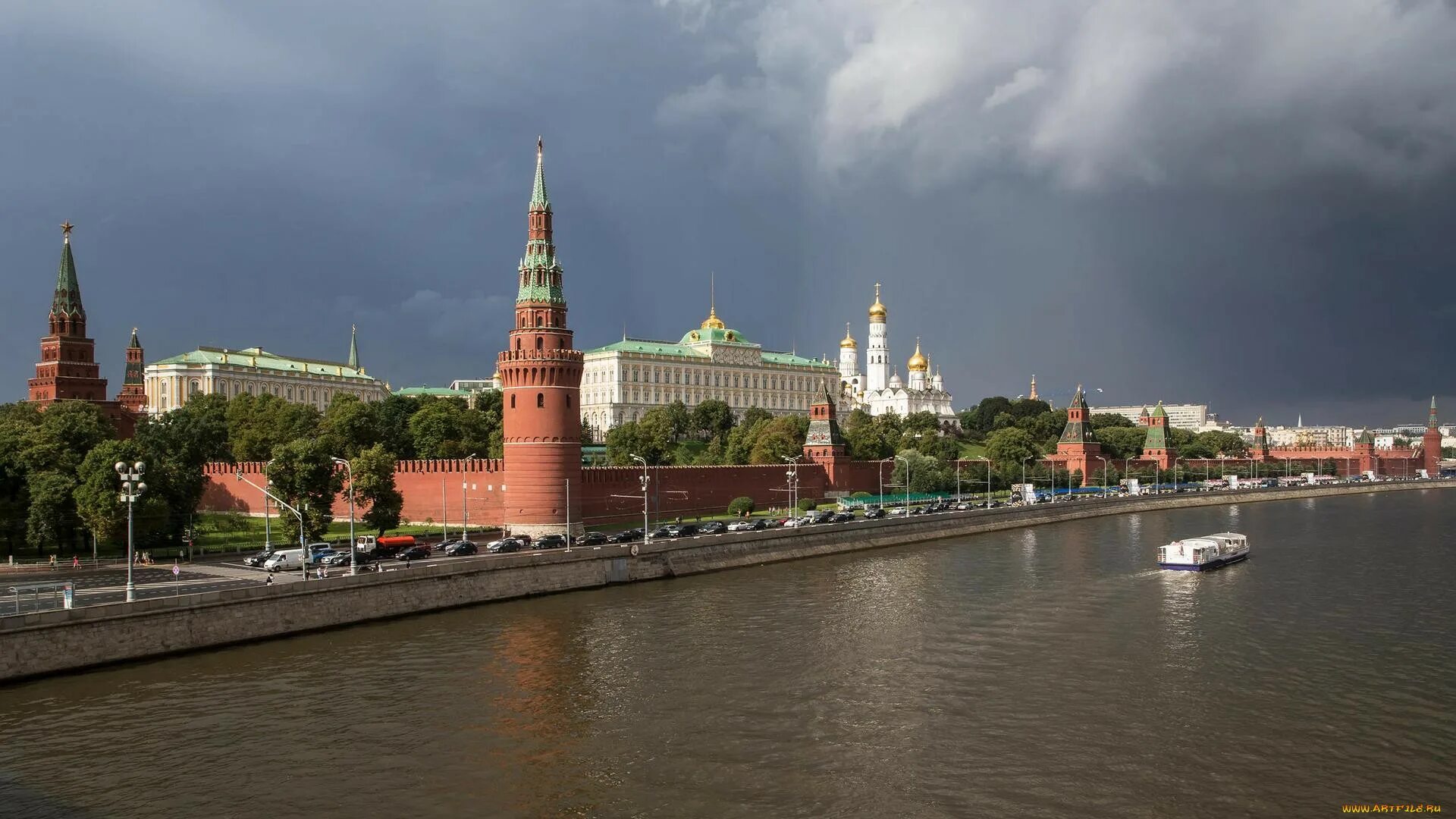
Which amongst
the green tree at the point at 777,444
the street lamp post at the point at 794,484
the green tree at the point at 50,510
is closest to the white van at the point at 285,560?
the green tree at the point at 50,510

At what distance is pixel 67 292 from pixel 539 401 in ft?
117

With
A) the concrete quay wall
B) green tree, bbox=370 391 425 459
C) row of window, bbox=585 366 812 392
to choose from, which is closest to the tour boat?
the concrete quay wall

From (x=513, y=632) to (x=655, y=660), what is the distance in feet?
22.1

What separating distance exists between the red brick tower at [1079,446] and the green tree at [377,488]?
270 ft

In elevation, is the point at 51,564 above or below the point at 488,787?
above

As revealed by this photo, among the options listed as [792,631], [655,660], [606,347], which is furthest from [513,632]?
[606,347]

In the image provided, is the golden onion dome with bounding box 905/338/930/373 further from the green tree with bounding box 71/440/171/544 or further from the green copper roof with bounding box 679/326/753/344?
the green tree with bounding box 71/440/171/544

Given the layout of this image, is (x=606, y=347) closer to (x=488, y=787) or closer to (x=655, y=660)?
(x=655, y=660)

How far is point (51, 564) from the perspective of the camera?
43156 millimetres

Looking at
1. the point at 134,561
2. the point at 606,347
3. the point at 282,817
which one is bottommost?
the point at 282,817

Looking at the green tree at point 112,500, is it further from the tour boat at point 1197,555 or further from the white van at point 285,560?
the tour boat at point 1197,555

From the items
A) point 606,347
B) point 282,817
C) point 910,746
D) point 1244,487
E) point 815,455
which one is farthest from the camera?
point 606,347

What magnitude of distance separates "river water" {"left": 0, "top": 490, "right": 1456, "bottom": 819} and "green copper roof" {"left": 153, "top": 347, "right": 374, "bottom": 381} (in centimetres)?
9835

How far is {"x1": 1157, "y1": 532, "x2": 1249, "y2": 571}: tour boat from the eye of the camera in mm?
52219
